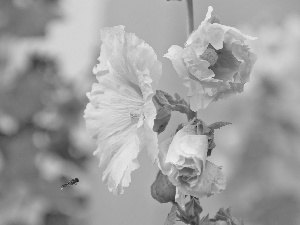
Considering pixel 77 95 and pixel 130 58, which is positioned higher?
pixel 130 58

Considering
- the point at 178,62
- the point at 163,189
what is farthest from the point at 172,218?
the point at 178,62

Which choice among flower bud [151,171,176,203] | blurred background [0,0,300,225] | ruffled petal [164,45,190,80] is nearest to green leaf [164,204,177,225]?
flower bud [151,171,176,203]

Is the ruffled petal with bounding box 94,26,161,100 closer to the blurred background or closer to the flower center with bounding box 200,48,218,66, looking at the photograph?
the flower center with bounding box 200,48,218,66

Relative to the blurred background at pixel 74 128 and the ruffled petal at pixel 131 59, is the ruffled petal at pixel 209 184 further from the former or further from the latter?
the blurred background at pixel 74 128

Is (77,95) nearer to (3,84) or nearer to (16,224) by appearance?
(3,84)

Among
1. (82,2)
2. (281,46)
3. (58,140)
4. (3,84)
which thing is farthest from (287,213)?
(82,2)

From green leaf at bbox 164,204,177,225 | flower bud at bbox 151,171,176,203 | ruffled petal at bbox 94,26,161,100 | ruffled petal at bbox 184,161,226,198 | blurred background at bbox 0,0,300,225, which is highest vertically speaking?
ruffled petal at bbox 94,26,161,100

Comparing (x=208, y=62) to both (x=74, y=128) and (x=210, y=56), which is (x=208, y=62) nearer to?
(x=210, y=56)

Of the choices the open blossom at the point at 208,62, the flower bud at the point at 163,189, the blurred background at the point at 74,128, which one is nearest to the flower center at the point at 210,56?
the open blossom at the point at 208,62
